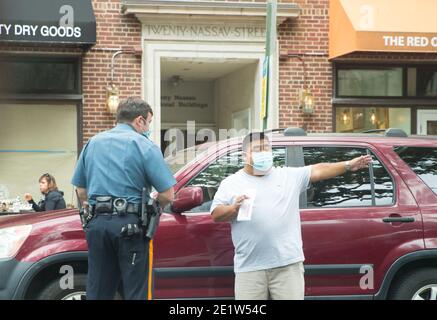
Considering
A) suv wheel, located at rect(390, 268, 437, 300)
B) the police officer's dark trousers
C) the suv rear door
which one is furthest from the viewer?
suv wheel, located at rect(390, 268, 437, 300)

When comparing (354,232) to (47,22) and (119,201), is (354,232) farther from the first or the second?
(47,22)

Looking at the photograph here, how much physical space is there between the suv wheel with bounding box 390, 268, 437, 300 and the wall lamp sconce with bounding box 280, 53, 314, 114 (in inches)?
256

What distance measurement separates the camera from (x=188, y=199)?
4.81 metres

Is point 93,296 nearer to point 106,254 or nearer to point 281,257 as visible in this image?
point 106,254

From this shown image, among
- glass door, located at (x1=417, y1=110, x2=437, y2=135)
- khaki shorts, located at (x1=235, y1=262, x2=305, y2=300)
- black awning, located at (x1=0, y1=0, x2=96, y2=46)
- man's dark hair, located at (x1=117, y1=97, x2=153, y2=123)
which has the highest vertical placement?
black awning, located at (x1=0, y1=0, x2=96, y2=46)

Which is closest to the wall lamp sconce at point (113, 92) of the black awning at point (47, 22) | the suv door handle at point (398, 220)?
the black awning at point (47, 22)

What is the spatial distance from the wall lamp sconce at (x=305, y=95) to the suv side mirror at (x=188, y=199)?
693 centimetres

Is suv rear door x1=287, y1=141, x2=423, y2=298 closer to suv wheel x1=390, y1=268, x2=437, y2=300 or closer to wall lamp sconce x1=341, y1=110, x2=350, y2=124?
suv wheel x1=390, y1=268, x2=437, y2=300

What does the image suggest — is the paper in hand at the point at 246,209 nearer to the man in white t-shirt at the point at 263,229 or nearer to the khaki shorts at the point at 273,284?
the man in white t-shirt at the point at 263,229

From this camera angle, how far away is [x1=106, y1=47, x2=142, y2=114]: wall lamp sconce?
11.0 m

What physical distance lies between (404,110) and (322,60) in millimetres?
1877

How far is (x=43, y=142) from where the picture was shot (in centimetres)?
1125

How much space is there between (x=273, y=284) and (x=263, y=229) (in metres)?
0.39

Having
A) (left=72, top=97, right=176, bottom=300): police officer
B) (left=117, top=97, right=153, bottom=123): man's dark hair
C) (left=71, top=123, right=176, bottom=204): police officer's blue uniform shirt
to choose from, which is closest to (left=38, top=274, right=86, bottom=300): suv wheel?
(left=72, top=97, right=176, bottom=300): police officer
